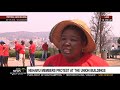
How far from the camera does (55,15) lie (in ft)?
33.2

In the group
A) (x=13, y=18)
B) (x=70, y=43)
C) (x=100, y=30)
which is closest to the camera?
(x=70, y=43)

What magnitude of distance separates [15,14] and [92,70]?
5.62 ft

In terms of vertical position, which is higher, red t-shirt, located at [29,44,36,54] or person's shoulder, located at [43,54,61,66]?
red t-shirt, located at [29,44,36,54]

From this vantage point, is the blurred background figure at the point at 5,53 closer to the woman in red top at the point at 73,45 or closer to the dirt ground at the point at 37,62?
the dirt ground at the point at 37,62

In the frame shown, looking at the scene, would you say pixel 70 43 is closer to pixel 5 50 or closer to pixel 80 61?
pixel 80 61

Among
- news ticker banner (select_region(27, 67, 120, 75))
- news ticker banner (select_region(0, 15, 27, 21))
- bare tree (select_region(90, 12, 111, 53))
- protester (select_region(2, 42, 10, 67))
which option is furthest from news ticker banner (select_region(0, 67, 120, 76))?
news ticker banner (select_region(0, 15, 27, 21))

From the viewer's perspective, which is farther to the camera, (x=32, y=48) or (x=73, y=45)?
(x=32, y=48)

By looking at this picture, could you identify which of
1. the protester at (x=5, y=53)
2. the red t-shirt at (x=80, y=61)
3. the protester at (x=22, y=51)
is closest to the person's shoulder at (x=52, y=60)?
the red t-shirt at (x=80, y=61)

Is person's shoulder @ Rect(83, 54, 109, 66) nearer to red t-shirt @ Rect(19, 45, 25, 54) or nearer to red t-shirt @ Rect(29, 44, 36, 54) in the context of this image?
red t-shirt @ Rect(29, 44, 36, 54)

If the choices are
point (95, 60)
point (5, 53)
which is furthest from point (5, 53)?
Result: point (95, 60)

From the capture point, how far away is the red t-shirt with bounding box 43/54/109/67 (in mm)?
10148

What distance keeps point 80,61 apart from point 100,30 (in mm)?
675

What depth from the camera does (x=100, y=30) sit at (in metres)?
10.3
